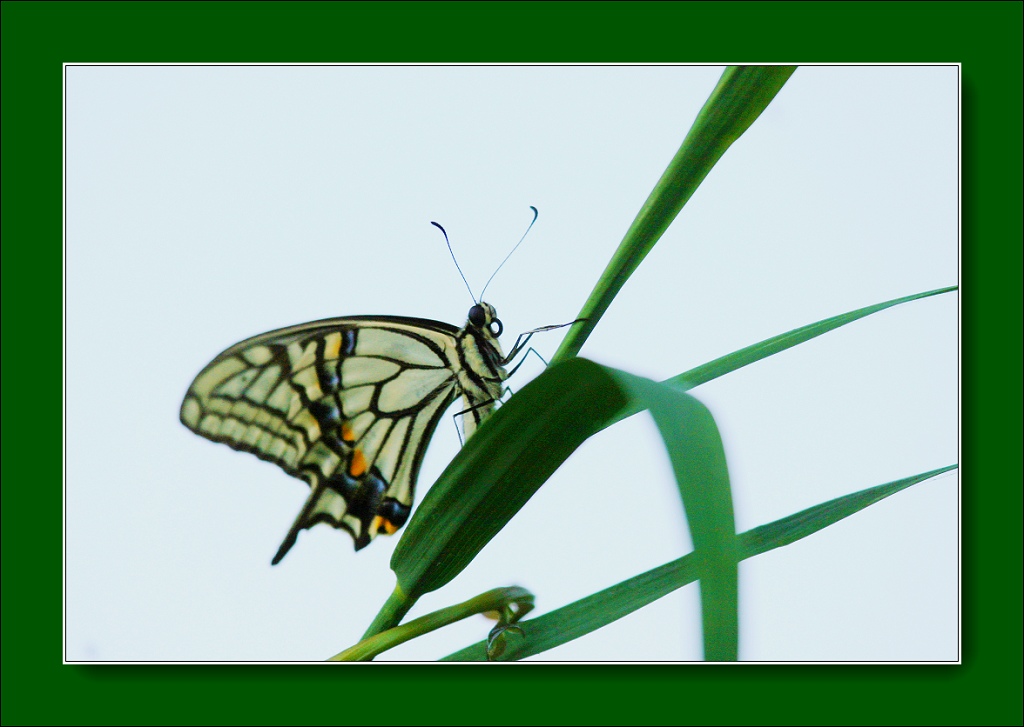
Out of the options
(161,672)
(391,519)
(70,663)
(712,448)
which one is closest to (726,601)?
(712,448)

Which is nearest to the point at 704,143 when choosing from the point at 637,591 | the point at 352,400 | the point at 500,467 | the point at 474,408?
the point at 500,467

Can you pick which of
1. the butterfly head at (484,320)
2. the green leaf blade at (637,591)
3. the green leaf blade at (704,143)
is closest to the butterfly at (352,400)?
the butterfly head at (484,320)

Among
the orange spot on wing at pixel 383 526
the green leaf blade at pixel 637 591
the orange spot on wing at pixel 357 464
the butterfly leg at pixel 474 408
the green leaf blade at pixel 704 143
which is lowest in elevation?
the green leaf blade at pixel 637 591

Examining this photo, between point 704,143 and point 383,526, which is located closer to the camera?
point 704,143

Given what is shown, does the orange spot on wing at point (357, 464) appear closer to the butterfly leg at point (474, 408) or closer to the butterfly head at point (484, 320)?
the butterfly leg at point (474, 408)

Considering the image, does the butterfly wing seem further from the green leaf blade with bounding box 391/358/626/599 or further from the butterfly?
the green leaf blade with bounding box 391/358/626/599

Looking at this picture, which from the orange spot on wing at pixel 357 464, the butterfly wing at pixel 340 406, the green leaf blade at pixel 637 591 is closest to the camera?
the green leaf blade at pixel 637 591

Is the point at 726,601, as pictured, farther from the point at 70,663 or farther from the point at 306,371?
the point at 70,663

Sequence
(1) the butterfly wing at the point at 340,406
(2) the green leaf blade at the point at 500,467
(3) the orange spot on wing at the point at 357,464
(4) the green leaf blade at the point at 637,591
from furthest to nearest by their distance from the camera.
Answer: (3) the orange spot on wing at the point at 357,464, (1) the butterfly wing at the point at 340,406, (4) the green leaf blade at the point at 637,591, (2) the green leaf blade at the point at 500,467

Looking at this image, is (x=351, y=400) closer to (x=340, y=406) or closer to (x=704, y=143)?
(x=340, y=406)
